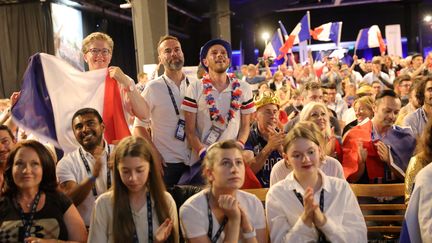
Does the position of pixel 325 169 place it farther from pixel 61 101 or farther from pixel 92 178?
pixel 61 101

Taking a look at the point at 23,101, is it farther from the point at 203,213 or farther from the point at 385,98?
the point at 385,98

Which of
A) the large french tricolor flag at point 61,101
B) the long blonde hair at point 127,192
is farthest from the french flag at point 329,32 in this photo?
the long blonde hair at point 127,192

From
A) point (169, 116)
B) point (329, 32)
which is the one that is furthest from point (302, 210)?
point (329, 32)

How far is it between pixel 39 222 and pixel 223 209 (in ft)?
3.20

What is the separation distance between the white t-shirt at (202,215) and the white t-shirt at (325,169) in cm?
57

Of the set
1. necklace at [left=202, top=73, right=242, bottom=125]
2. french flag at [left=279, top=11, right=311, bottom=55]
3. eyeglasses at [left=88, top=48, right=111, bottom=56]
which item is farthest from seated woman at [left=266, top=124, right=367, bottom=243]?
french flag at [left=279, top=11, right=311, bottom=55]

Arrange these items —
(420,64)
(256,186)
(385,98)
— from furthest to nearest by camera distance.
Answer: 1. (420,64)
2. (385,98)
3. (256,186)

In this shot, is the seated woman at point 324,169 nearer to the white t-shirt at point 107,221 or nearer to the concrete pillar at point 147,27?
the white t-shirt at point 107,221

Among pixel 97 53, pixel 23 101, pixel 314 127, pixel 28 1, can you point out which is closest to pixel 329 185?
pixel 314 127

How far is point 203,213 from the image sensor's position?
2875mm

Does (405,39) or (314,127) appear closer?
(314,127)

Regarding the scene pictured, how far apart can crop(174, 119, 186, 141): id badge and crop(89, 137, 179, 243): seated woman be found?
1.12 metres

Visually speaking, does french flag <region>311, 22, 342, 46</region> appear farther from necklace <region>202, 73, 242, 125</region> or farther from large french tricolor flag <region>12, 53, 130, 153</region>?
large french tricolor flag <region>12, 53, 130, 153</region>

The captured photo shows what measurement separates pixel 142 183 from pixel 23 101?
1769 mm
